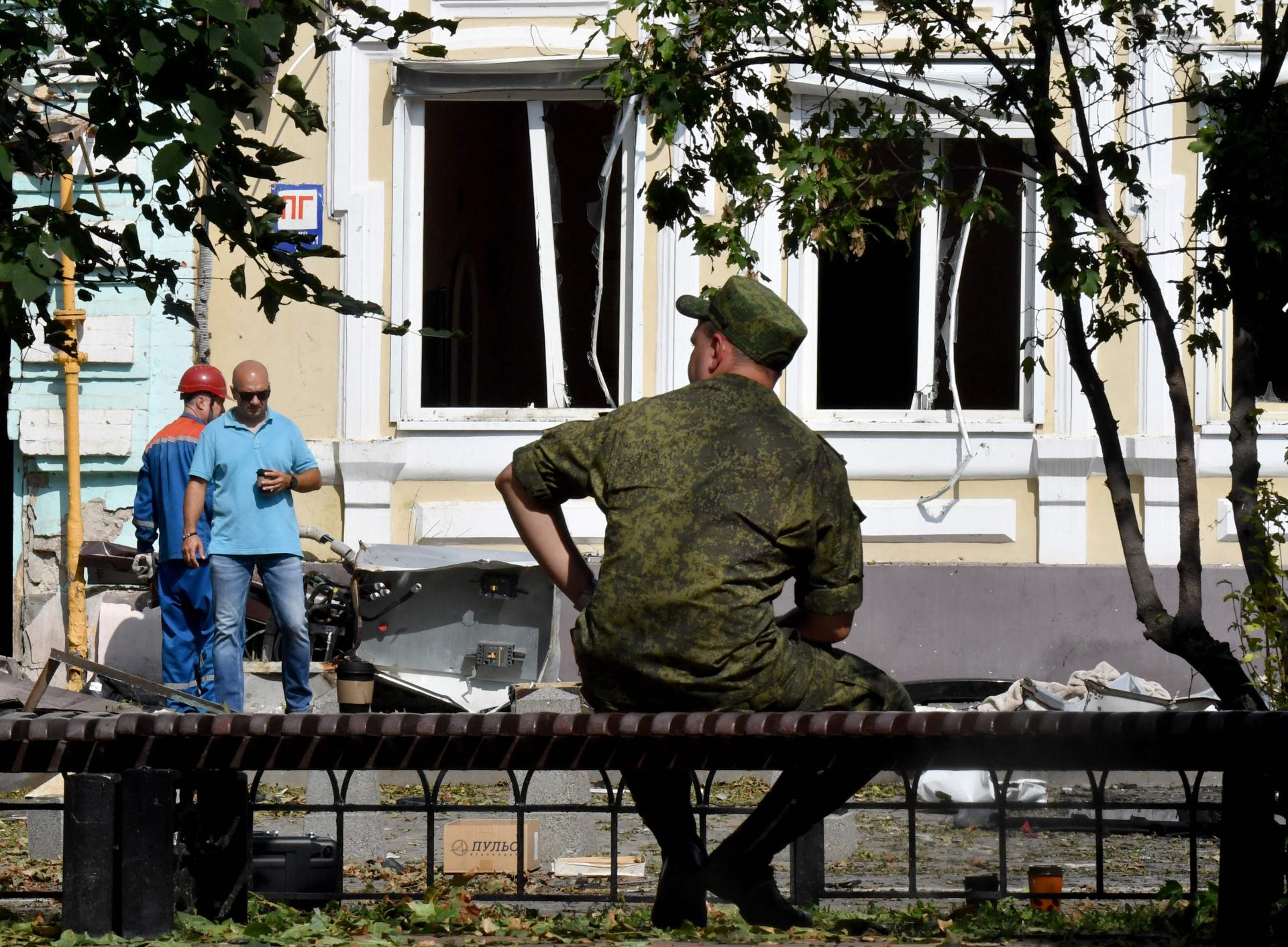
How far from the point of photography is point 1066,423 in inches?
396

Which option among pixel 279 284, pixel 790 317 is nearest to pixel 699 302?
pixel 790 317

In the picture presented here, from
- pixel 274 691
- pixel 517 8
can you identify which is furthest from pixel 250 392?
pixel 517 8

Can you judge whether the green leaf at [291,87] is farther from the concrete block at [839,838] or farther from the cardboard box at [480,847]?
the concrete block at [839,838]

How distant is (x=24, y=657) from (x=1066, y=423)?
634 centimetres

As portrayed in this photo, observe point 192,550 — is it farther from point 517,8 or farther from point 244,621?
point 517,8

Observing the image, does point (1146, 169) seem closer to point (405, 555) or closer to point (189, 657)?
point (405, 555)

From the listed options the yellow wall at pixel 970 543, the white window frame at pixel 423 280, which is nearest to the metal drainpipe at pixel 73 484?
the white window frame at pixel 423 280

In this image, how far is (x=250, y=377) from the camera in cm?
833

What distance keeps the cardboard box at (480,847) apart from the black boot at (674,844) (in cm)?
200

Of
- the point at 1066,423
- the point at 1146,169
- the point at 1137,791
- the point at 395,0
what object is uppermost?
the point at 395,0

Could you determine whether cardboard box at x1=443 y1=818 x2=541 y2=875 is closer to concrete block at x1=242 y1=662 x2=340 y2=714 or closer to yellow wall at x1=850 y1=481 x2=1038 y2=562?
concrete block at x1=242 y1=662 x2=340 y2=714

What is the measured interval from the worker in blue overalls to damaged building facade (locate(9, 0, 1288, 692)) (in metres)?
1.16

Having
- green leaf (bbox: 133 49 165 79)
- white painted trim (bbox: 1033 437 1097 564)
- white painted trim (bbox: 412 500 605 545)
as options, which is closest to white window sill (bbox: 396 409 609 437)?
white painted trim (bbox: 412 500 605 545)

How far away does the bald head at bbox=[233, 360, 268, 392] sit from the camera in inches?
328
